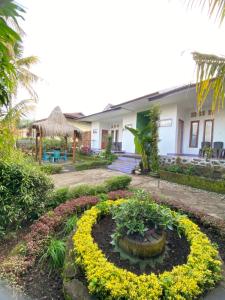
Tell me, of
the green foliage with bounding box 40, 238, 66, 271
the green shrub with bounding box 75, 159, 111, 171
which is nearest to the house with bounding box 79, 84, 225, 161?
the green shrub with bounding box 75, 159, 111, 171

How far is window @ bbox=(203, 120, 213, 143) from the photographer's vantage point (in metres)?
11.7

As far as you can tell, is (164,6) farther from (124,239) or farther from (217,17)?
(124,239)

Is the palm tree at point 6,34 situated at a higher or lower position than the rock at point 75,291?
higher

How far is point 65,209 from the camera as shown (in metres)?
4.70

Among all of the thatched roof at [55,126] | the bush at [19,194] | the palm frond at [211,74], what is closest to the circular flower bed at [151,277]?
the bush at [19,194]

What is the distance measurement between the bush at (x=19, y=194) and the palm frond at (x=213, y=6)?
445cm

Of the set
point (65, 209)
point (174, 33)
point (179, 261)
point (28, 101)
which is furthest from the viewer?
point (28, 101)

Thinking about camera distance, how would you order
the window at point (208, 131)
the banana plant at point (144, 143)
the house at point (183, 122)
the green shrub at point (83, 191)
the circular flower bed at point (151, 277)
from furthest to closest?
the window at point (208, 131), the house at point (183, 122), the banana plant at point (144, 143), the green shrub at point (83, 191), the circular flower bed at point (151, 277)

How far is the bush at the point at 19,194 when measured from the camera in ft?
14.0

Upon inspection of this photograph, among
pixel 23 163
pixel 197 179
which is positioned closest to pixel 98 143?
pixel 197 179

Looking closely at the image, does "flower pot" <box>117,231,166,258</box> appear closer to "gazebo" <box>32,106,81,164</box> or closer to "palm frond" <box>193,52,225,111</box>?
"palm frond" <box>193,52,225,111</box>

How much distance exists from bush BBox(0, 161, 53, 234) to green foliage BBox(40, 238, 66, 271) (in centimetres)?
123

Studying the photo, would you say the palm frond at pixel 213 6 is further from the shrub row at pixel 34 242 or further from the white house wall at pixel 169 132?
the white house wall at pixel 169 132

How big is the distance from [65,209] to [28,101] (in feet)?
13.8
